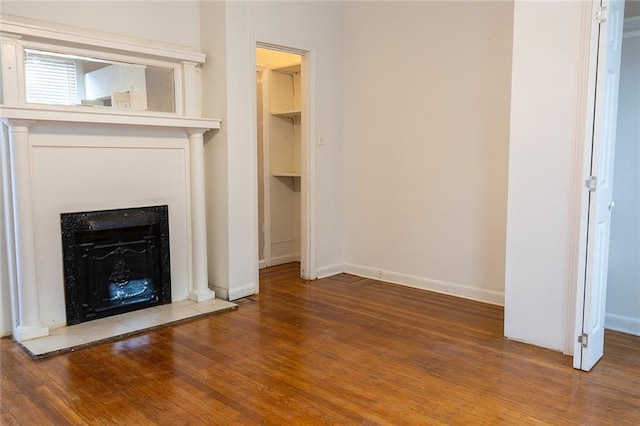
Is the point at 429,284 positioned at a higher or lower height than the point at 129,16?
lower

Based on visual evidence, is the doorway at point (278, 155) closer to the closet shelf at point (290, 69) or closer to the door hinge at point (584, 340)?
the closet shelf at point (290, 69)

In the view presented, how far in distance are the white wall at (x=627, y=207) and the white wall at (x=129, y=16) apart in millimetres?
3187

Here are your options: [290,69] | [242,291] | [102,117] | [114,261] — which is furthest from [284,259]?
[102,117]

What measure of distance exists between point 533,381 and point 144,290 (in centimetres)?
272

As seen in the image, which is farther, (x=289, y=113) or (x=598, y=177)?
(x=289, y=113)

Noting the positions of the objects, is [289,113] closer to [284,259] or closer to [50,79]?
[284,259]

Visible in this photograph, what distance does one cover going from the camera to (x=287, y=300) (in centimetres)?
411

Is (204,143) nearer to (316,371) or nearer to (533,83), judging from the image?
(316,371)

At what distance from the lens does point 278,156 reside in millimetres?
5457

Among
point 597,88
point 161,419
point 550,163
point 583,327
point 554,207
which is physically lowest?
point 161,419

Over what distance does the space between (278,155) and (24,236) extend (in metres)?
2.84

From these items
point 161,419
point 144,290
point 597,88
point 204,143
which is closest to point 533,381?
point 597,88

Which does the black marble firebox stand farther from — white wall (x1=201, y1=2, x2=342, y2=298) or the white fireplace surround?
white wall (x1=201, y1=2, x2=342, y2=298)

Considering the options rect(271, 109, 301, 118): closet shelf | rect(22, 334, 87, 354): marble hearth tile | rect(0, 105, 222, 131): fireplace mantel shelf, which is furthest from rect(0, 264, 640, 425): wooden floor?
rect(271, 109, 301, 118): closet shelf
